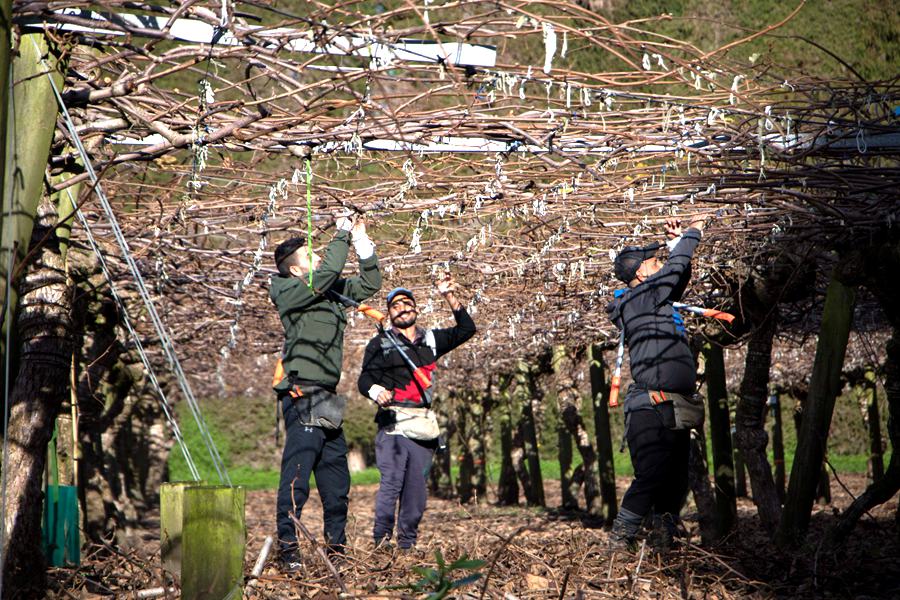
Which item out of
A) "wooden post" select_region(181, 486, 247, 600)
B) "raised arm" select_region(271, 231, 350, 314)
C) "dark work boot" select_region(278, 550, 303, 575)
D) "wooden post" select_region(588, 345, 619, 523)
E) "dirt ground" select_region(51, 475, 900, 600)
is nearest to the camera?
"wooden post" select_region(181, 486, 247, 600)

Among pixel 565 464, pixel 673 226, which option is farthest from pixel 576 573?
pixel 565 464

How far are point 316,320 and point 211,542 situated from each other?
280cm

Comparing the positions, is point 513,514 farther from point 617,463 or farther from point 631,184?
point 617,463

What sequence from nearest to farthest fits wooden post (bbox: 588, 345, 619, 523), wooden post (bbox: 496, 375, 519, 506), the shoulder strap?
the shoulder strap, wooden post (bbox: 588, 345, 619, 523), wooden post (bbox: 496, 375, 519, 506)

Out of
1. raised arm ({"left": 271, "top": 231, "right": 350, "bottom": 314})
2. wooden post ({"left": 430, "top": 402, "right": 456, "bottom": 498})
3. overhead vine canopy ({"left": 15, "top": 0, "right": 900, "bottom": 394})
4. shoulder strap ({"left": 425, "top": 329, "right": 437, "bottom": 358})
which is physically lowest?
wooden post ({"left": 430, "top": 402, "right": 456, "bottom": 498})

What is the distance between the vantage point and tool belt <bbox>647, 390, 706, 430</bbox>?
5.04 meters

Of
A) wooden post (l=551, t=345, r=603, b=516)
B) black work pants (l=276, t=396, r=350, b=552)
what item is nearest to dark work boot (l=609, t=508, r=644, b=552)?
black work pants (l=276, t=396, r=350, b=552)

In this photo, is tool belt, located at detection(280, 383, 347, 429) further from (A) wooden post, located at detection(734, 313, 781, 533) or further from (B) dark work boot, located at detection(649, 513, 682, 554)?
(A) wooden post, located at detection(734, 313, 781, 533)

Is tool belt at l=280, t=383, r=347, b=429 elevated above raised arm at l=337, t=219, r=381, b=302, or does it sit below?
below

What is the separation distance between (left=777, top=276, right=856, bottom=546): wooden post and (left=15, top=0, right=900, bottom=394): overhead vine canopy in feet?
1.66

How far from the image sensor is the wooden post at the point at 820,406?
627cm

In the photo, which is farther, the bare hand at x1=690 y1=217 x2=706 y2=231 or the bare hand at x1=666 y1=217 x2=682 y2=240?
the bare hand at x1=690 y1=217 x2=706 y2=231

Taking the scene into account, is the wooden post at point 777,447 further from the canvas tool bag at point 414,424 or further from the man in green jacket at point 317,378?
the man in green jacket at point 317,378

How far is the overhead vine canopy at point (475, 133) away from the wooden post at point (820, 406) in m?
0.51
